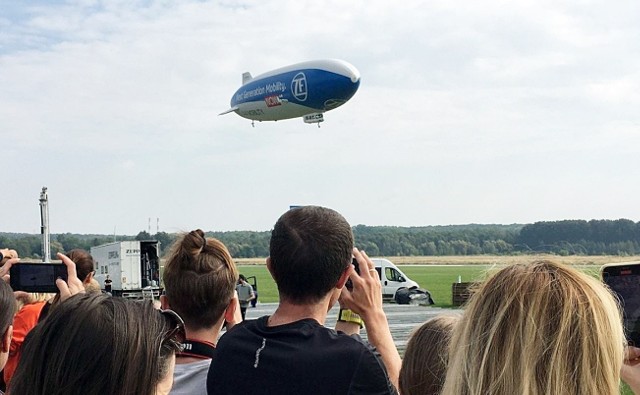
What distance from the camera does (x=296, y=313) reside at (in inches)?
128

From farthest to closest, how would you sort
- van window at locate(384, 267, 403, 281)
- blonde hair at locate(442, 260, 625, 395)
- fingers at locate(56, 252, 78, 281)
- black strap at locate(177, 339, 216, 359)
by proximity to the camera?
1. van window at locate(384, 267, 403, 281)
2. fingers at locate(56, 252, 78, 281)
3. black strap at locate(177, 339, 216, 359)
4. blonde hair at locate(442, 260, 625, 395)

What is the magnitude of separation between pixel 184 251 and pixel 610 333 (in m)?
2.31

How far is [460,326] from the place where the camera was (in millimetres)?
2273

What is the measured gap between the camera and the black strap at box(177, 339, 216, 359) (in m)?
3.70

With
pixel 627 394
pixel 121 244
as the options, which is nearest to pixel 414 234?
pixel 121 244

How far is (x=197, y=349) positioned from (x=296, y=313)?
72 centimetres

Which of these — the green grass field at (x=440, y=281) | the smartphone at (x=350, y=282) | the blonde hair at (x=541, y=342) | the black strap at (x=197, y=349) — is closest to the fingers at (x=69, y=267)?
the black strap at (x=197, y=349)

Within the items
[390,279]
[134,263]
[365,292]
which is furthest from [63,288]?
[390,279]

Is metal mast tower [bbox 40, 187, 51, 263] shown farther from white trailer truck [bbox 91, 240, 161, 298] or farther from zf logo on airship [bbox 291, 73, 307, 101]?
zf logo on airship [bbox 291, 73, 307, 101]

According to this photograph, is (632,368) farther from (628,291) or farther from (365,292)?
(365,292)

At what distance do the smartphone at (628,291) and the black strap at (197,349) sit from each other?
1884mm

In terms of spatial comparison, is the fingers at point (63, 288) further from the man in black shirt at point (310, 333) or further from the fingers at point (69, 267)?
the man in black shirt at point (310, 333)

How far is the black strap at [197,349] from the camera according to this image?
3698 mm

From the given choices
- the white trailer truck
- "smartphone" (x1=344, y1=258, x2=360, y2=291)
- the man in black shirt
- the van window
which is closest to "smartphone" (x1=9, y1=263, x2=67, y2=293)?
the man in black shirt
